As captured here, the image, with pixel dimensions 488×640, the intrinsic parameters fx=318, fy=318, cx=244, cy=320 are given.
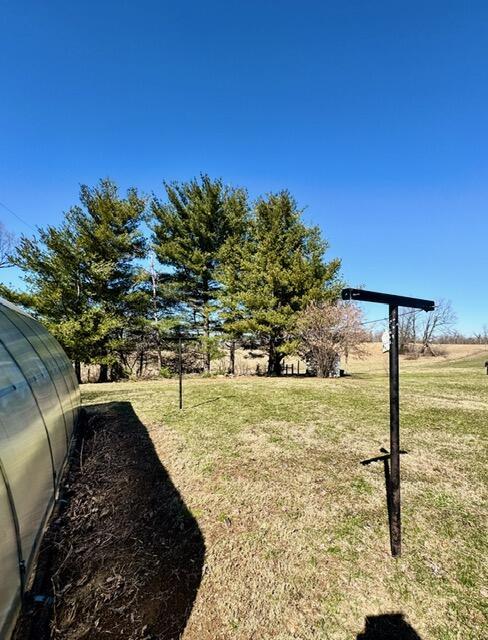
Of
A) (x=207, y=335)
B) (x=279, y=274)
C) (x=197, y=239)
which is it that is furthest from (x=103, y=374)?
(x=279, y=274)

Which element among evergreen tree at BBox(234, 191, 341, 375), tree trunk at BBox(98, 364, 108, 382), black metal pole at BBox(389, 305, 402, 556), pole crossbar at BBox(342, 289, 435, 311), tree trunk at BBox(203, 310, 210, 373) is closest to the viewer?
pole crossbar at BBox(342, 289, 435, 311)

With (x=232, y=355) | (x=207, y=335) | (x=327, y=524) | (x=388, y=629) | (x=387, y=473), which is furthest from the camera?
(x=232, y=355)

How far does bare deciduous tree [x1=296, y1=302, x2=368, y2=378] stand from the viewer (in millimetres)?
14281

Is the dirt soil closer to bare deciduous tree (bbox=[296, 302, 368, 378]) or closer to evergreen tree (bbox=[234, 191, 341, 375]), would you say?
bare deciduous tree (bbox=[296, 302, 368, 378])

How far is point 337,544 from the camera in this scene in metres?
3.06

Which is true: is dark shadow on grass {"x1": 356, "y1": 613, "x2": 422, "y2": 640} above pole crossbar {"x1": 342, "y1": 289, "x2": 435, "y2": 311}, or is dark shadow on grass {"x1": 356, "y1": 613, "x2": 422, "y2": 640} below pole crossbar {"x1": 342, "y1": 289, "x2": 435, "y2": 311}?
below

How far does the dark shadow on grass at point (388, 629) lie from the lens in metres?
2.24

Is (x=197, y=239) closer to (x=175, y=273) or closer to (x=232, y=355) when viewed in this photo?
(x=175, y=273)

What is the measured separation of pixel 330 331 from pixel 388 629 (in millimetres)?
12615

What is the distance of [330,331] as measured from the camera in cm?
1445

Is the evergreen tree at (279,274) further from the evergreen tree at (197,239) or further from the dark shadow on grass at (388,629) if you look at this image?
the dark shadow on grass at (388,629)

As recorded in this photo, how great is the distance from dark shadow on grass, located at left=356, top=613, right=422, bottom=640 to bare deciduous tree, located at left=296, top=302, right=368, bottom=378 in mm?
12050

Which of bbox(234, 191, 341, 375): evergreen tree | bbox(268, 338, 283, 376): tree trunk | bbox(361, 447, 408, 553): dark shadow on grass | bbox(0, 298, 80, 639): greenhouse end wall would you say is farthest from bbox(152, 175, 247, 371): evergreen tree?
bbox(0, 298, 80, 639): greenhouse end wall

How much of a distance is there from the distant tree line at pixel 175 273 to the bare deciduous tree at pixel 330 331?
18.3 inches
